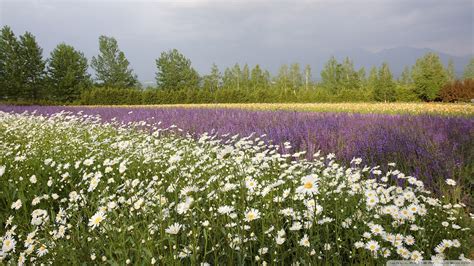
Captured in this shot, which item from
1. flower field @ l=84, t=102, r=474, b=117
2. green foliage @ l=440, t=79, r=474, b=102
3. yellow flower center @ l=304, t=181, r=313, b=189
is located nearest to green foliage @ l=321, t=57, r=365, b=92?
green foliage @ l=440, t=79, r=474, b=102

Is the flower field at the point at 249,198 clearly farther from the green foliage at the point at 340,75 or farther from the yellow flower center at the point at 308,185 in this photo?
the green foliage at the point at 340,75

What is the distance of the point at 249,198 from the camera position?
2549 mm

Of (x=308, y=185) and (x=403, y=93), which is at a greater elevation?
(x=308, y=185)

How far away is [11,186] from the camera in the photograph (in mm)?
3961

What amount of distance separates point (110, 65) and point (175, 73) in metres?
11.3

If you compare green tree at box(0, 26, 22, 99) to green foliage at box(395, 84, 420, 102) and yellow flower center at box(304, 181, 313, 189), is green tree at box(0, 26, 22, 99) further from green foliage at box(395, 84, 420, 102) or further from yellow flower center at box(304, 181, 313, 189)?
yellow flower center at box(304, 181, 313, 189)

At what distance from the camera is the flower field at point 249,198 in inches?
78.6

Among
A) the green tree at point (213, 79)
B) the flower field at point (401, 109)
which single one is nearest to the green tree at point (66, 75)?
the green tree at point (213, 79)

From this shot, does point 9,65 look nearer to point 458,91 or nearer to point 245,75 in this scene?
point 245,75

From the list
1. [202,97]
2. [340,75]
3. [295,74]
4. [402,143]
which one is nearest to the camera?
[402,143]

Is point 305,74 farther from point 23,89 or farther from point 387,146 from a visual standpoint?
point 387,146

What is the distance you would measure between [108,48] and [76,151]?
54.2 m

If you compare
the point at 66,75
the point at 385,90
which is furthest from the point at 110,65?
the point at 385,90

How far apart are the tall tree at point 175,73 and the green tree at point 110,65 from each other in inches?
266
